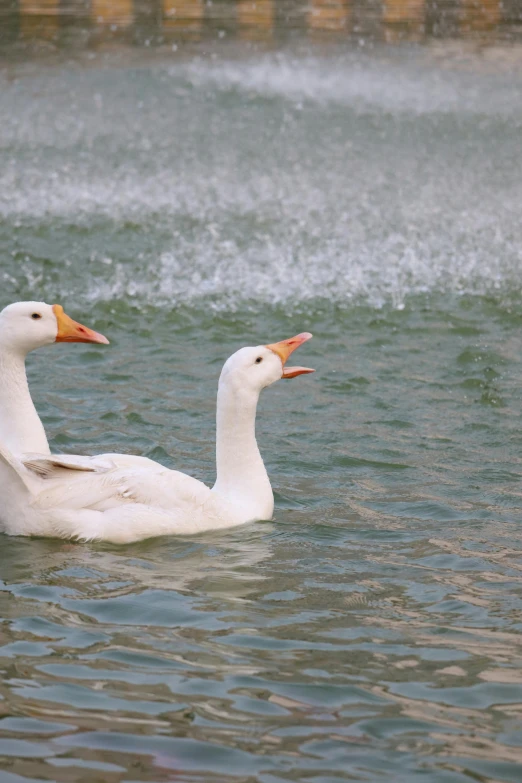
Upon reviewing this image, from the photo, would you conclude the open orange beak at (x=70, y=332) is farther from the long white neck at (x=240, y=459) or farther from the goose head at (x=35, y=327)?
the long white neck at (x=240, y=459)

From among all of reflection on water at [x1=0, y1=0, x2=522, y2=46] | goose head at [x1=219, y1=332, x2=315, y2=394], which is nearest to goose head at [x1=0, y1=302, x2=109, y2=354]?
goose head at [x1=219, y1=332, x2=315, y2=394]

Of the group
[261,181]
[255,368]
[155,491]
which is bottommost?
[155,491]

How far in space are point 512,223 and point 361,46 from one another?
31.7 feet

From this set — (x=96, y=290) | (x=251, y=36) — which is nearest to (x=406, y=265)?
(x=96, y=290)

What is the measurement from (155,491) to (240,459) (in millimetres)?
592

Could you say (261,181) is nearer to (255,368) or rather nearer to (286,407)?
(286,407)

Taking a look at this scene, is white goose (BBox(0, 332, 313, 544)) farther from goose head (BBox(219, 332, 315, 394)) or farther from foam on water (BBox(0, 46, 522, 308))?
foam on water (BBox(0, 46, 522, 308))

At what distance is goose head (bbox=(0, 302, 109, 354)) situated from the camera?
6.90m

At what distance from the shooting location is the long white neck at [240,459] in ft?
21.9

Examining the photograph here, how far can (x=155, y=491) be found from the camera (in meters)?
6.37

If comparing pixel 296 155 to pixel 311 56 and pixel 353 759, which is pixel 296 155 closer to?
pixel 311 56

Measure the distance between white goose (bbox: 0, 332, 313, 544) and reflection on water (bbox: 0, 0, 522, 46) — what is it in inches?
701

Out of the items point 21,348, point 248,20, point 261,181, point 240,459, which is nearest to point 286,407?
point 240,459

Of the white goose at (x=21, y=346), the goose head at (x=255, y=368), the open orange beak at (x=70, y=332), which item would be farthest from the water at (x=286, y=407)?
the open orange beak at (x=70, y=332)
